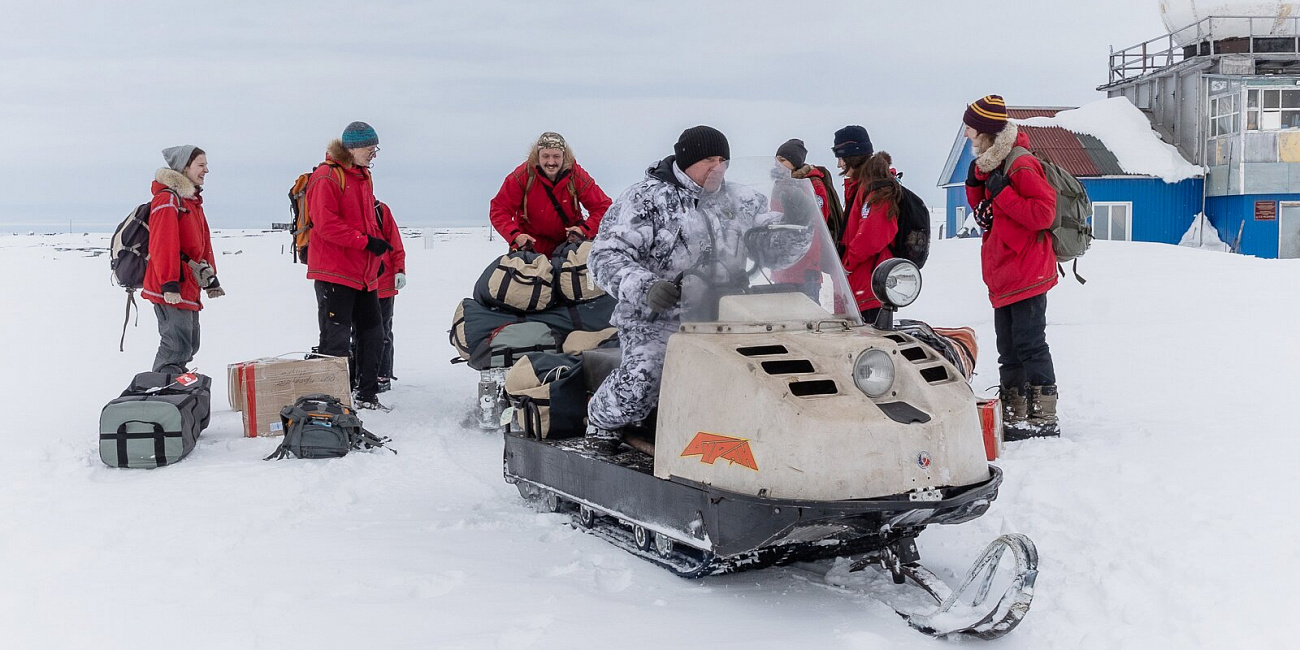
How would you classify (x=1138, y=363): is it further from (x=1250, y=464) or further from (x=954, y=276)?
(x=954, y=276)

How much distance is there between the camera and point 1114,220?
80.0 feet

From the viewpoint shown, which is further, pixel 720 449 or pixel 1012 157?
pixel 1012 157

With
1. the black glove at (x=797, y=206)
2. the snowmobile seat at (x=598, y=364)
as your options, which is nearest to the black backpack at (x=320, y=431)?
the snowmobile seat at (x=598, y=364)

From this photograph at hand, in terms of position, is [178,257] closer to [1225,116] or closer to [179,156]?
[179,156]

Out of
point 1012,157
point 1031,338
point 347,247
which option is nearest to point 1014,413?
point 1031,338

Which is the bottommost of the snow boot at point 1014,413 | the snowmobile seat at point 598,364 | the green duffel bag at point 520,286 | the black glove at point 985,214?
the snow boot at point 1014,413

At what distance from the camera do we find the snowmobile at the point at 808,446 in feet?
10.1

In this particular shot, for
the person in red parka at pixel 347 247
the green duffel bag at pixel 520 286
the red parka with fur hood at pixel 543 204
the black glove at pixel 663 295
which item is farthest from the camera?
the red parka with fur hood at pixel 543 204

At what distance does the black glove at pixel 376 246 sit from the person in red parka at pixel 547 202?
756 millimetres

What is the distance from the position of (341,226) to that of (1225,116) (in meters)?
23.0

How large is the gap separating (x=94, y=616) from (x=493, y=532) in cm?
155

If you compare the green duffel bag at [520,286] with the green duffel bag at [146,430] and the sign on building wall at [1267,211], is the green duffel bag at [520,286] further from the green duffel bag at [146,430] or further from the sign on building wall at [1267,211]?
the sign on building wall at [1267,211]

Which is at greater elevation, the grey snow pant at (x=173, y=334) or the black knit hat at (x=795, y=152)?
the black knit hat at (x=795, y=152)

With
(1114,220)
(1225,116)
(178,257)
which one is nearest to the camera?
(178,257)
